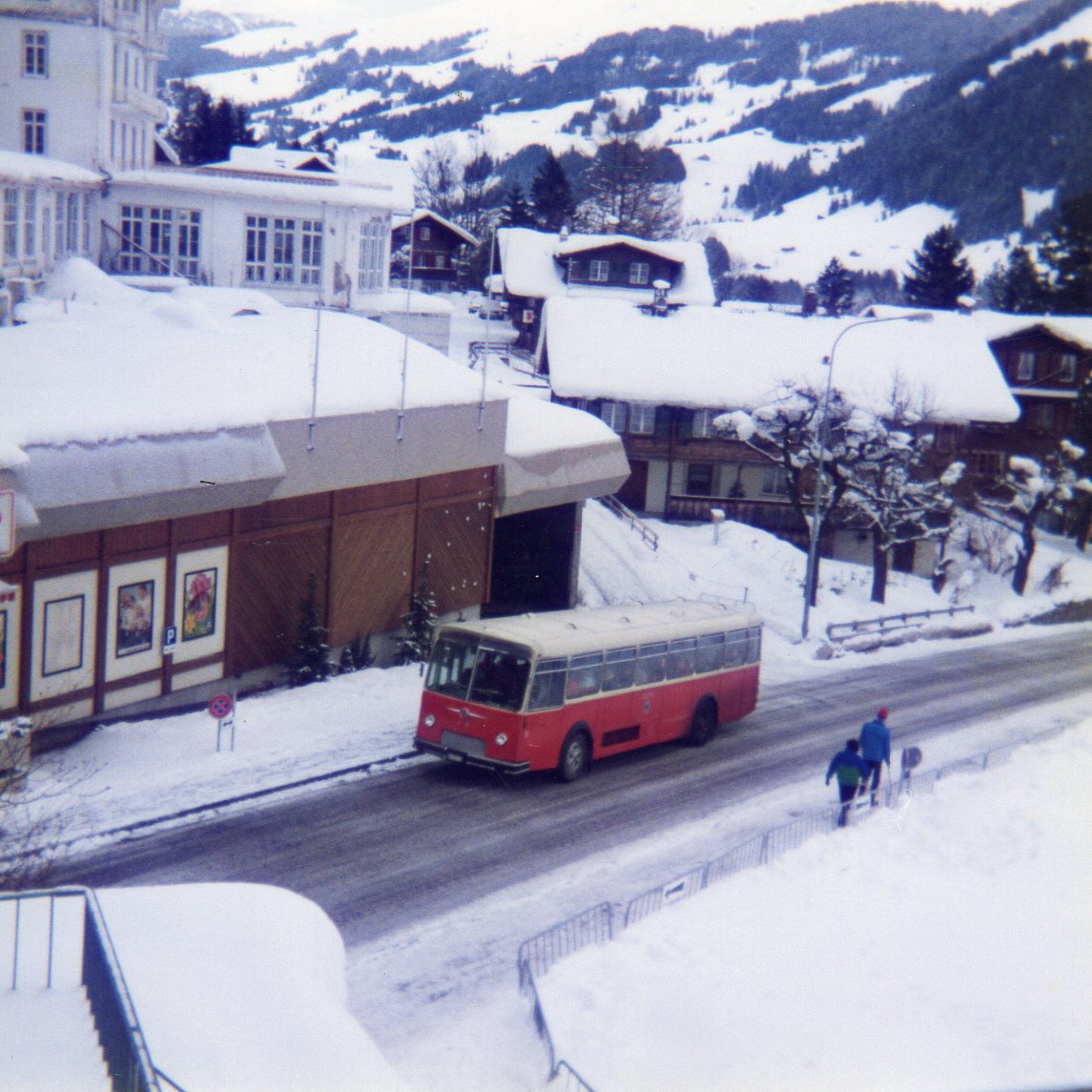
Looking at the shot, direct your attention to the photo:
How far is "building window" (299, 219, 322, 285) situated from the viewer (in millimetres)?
39031

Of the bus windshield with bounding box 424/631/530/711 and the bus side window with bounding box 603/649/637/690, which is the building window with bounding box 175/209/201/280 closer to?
the bus windshield with bounding box 424/631/530/711

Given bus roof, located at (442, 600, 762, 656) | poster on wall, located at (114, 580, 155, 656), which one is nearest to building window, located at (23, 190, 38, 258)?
poster on wall, located at (114, 580, 155, 656)

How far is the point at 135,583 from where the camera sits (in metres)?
20.8

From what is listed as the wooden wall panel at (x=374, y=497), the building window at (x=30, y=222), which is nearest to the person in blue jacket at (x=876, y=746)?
the wooden wall panel at (x=374, y=497)

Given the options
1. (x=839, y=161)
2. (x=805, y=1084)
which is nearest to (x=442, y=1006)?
(x=805, y=1084)

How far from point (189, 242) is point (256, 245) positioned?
1920 millimetres

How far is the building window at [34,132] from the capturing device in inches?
1485

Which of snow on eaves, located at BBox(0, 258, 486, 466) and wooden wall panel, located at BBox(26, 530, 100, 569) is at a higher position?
snow on eaves, located at BBox(0, 258, 486, 466)

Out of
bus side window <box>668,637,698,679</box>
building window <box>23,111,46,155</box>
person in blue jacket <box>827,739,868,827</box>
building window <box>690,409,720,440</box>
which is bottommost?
person in blue jacket <box>827,739,868,827</box>

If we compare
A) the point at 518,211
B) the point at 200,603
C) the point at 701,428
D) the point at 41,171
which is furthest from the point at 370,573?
the point at 518,211

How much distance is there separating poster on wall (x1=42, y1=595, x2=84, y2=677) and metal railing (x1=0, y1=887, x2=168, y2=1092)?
8.99 m

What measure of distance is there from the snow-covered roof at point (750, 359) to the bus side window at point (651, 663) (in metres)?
25.5

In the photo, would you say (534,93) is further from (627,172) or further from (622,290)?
(622,290)

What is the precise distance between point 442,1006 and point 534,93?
71594 mm
